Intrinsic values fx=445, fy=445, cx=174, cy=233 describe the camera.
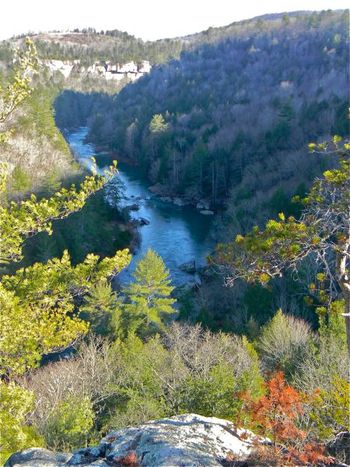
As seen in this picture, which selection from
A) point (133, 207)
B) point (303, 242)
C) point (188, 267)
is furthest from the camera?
point (133, 207)

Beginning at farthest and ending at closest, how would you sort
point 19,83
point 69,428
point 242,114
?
point 242,114 → point 69,428 → point 19,83

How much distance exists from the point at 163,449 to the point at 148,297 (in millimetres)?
18461

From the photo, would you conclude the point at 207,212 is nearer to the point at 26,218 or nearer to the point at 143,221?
the point at 143,221

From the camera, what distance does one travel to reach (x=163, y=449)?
26.1ft

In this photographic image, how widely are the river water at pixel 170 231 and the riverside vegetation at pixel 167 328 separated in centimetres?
296

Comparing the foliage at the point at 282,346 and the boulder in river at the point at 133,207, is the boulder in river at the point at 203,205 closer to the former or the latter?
the boulder in river at the point at 133,207

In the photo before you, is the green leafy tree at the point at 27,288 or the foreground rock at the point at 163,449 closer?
the green leafy tree at the point at 27,288

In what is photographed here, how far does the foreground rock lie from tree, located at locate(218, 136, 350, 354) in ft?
10.5

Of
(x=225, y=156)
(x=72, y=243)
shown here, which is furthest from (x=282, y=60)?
(x=72, y=243)

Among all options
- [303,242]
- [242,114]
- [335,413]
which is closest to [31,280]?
[303,242]

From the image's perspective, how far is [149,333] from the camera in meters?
24.8

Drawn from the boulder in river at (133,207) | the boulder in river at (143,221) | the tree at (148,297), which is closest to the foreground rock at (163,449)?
the tree at (148,297)

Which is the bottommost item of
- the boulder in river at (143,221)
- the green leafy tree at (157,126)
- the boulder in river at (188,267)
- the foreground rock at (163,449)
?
the boulder in river at (188,267)

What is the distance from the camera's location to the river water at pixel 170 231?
41.7 meters
